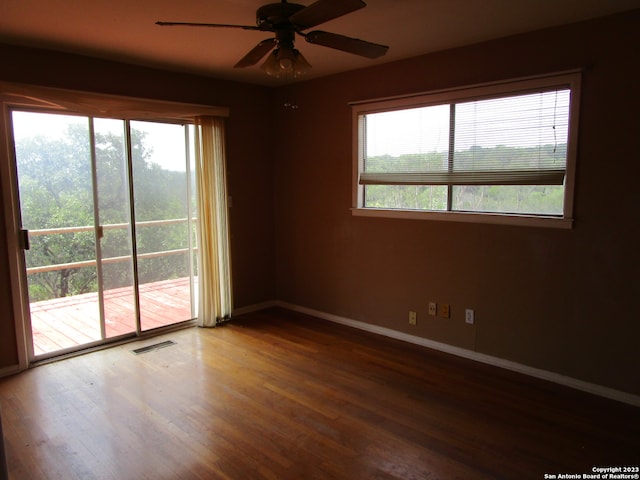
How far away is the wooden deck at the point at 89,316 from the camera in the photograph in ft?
12.2

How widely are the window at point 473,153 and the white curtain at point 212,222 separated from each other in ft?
4.42

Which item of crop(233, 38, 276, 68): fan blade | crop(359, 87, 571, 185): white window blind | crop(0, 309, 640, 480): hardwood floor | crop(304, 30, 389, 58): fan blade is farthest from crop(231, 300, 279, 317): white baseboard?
crop(304, 30, 389, 58): fan blade

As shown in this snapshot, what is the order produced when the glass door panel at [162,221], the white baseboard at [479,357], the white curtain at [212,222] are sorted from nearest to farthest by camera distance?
the white baseboard at [479,357]
the glass door panel at [162,221]
the white curtain at [212,222]

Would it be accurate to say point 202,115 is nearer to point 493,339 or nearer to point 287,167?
point 287,167

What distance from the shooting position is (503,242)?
10.9 ft

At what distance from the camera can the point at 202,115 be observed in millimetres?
4168

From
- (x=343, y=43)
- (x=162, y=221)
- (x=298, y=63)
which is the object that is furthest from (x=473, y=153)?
(x=162, y=221)

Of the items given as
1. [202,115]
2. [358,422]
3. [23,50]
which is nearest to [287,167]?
[202,115]

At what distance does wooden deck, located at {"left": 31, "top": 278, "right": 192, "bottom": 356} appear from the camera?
3.71 metres

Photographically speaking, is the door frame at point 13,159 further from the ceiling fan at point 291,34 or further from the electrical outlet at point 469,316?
the electrical outlet at point 469,316

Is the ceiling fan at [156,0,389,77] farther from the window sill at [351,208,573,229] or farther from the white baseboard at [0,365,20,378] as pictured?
the white baseboard at [0,365,20,378]

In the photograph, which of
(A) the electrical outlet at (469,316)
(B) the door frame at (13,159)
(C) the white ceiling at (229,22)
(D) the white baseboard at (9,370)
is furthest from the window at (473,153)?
(D) the white baseboard at (9,370)

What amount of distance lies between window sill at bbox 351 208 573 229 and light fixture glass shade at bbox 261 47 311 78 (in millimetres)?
1757

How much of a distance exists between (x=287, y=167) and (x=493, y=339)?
8.95ft
